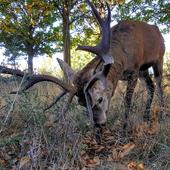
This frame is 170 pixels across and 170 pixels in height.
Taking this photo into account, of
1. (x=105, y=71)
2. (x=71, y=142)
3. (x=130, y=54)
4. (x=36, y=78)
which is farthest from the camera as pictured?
(x=130, y=54)

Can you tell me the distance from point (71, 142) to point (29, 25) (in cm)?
1822

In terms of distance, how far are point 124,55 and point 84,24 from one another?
14.4m

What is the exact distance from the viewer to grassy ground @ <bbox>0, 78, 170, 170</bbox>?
14.4 ft

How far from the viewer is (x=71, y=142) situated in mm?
4805

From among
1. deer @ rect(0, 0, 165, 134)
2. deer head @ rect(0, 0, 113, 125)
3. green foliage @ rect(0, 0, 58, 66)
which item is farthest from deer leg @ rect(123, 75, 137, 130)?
green foliage @ rect(0, 0, 58, 66)

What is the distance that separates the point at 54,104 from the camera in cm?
588

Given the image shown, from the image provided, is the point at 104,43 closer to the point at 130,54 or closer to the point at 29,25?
the point at 130,54

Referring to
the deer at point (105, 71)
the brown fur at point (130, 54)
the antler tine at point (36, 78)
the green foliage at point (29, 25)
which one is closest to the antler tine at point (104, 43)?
the deer at point (105, 71)

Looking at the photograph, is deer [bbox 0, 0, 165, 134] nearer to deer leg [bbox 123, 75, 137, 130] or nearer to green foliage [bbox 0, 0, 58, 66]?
deer leg [bbox 123, 75, 137, 130]

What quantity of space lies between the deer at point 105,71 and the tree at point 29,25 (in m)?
10.3

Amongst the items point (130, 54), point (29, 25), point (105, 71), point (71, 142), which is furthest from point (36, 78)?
point (29, 25)

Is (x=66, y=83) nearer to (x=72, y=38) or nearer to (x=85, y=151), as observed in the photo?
(x=85, y=151)

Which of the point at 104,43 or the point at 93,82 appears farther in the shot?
the point at 104,43

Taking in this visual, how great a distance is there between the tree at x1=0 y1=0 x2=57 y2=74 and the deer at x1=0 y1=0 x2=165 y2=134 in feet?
33.8
